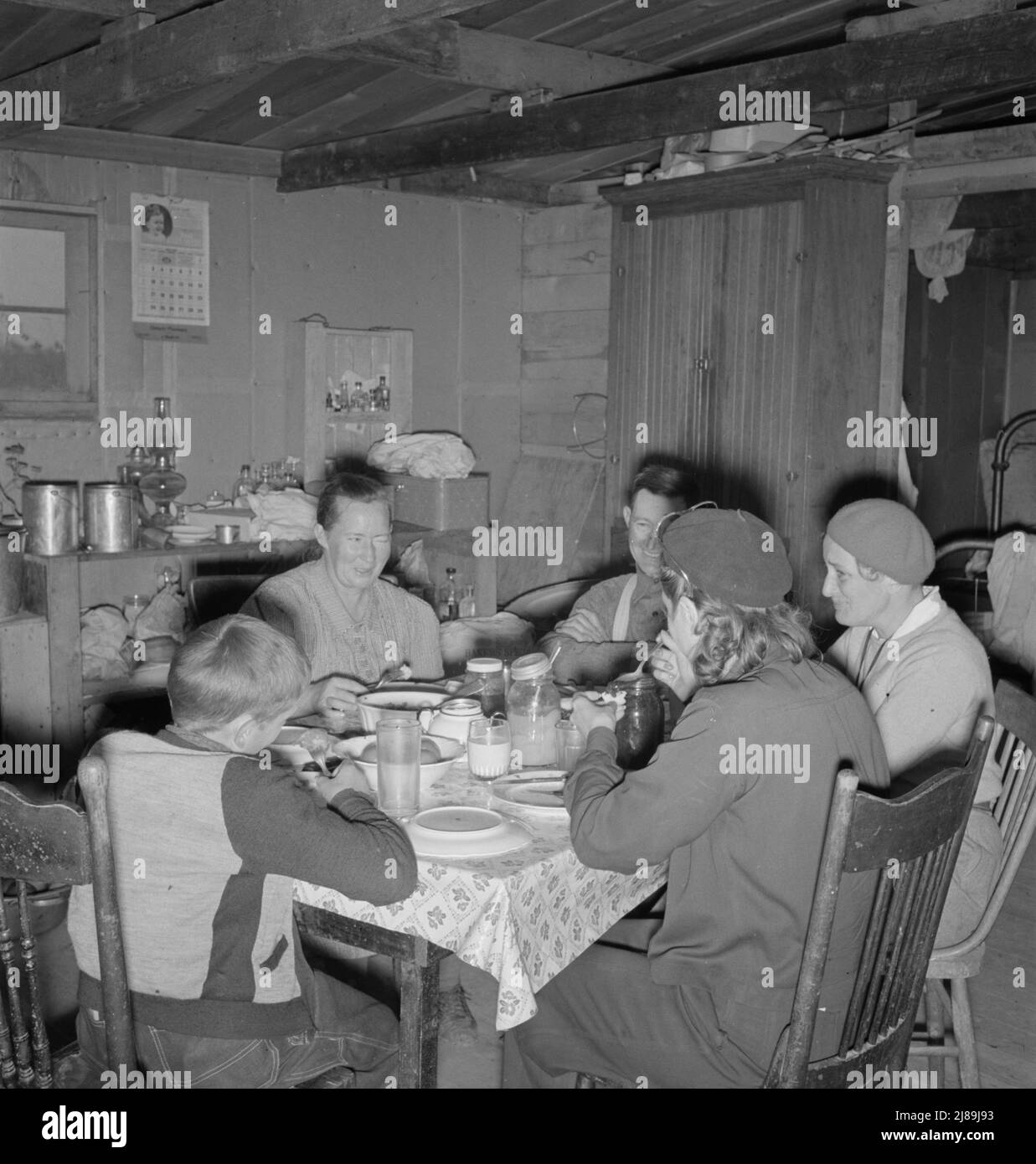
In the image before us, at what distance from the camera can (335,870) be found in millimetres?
2037

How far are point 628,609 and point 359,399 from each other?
2.59 meters

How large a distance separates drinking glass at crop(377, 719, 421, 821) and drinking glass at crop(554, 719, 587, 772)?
15.7 inches

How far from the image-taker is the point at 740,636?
2268mm

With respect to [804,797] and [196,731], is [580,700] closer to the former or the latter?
Answer: [804,797]

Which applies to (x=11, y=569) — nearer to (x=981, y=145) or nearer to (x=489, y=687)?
(x=489, y=687)

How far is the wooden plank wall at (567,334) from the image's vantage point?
6.56 metres

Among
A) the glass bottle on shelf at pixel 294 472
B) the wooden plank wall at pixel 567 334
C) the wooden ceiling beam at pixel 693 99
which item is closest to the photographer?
the wooden ceiling beam at pixel 693 99

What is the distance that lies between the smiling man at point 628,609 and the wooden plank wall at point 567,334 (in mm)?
2207

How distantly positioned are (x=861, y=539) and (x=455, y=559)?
3111mm

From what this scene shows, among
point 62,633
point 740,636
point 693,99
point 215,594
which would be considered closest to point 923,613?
point 740,636

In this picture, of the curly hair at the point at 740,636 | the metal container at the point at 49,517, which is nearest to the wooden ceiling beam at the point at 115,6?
the metal container at the point at 49,517

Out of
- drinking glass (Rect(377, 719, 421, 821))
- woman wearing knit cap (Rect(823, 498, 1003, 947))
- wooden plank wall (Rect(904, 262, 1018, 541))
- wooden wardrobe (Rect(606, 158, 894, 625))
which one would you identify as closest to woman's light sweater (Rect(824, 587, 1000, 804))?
woman wearing knit cap (Rect(823, 498, 1003, 947))

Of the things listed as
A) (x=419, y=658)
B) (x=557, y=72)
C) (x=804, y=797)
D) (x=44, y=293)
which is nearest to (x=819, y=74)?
(x=557, y=72)

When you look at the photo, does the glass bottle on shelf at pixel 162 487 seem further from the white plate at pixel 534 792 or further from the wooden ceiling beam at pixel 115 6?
the white plate at pixel 534 792
